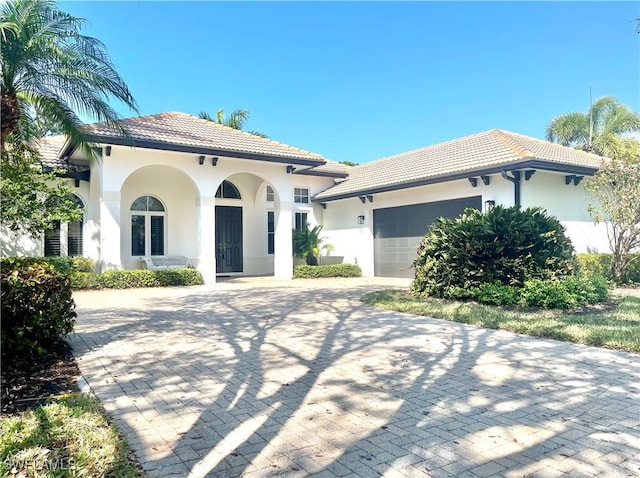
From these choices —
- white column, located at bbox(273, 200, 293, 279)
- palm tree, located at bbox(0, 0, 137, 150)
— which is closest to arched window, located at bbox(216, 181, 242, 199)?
white column, located at bbox(273, 200, 293, 279)

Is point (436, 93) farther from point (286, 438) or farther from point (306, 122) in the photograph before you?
point (286, 438)

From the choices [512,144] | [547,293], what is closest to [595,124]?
[512,144]

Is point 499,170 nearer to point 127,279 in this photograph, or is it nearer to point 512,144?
point 512,144

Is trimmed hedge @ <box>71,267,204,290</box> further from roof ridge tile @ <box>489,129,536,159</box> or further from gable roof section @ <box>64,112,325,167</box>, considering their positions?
roof ridge tile @ <box>489,129,536,159</box>

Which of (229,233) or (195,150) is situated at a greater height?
(195,150)

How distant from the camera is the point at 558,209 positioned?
565 inches

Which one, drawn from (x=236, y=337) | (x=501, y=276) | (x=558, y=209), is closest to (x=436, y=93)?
(x=558, y=209)

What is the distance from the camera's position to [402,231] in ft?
57.5

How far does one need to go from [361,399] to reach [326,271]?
Answer: 13.9 meters

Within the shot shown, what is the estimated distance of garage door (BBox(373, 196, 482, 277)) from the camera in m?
16.0

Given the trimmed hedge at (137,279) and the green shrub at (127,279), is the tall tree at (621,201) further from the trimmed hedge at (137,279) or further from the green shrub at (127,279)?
the green shrub at (127,279)

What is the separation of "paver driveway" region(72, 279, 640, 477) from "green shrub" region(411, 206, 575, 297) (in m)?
2.79

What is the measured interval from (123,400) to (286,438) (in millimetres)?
1771

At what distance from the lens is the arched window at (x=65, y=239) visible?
15922 mm
